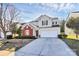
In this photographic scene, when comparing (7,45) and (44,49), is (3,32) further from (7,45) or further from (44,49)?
(44,49)

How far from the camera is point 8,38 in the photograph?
2.95 meters

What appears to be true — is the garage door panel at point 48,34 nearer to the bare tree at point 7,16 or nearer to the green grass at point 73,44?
the green grass at point 73,44

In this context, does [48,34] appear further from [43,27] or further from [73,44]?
[73,44]

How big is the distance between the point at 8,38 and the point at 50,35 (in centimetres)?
49

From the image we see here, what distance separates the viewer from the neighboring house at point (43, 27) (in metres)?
2.91

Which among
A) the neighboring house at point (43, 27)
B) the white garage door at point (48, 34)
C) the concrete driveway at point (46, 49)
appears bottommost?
the concrete driveway at point (46, 49)

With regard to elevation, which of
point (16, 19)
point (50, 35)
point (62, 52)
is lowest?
point (62, 52)

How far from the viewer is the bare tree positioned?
9.60 ft

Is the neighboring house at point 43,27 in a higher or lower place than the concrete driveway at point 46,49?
higher

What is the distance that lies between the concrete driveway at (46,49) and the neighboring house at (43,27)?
71mm

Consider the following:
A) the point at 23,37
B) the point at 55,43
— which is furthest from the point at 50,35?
the point at 23,37

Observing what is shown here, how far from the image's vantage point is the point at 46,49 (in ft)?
9.60

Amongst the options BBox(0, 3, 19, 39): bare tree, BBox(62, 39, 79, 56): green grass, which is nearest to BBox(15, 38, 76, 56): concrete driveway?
BBox(62, 39, 79, 56): green grass

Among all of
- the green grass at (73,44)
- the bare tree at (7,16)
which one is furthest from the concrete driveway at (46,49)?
the bare tree at (7,16)
